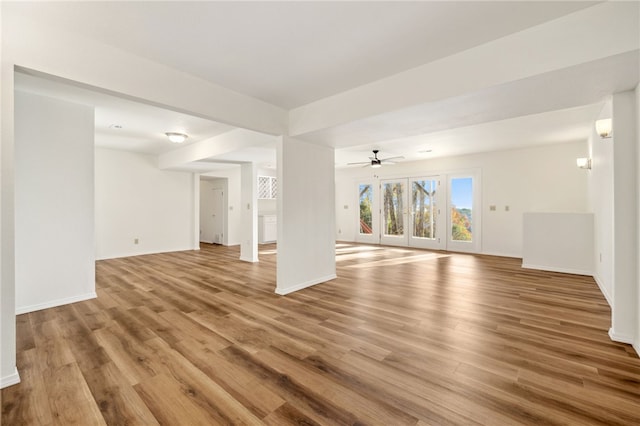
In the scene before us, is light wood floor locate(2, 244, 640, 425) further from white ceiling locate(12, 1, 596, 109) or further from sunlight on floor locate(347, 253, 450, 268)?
white ceiling locate(12, 1, 596, 109)

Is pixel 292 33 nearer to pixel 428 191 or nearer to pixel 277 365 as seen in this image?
pixel 277 365

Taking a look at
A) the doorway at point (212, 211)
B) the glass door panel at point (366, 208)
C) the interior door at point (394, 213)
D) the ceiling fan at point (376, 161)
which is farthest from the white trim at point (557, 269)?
the doorway at point (212, 211)

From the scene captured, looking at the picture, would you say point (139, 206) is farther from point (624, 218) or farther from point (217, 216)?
point (624, 218)

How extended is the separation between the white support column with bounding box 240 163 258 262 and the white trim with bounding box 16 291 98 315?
298 cm

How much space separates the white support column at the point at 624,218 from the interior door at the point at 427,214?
524cm

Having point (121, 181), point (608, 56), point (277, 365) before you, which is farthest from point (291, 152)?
point (121, 181)

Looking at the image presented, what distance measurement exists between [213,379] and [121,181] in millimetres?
6591

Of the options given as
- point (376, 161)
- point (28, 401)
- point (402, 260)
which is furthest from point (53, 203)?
point (402, 260)

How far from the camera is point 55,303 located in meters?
3.41

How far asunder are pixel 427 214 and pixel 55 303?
7.96 metres

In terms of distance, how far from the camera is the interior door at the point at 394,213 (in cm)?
837

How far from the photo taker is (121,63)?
237cm

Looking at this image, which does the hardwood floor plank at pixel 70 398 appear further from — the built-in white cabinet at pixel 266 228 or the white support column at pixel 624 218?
the built-in white cabinet at pixel 266 228

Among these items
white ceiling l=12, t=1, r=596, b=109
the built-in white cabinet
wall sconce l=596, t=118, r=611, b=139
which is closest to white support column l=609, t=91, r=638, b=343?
wall sconce l=596, t=118, r=611, b=139
